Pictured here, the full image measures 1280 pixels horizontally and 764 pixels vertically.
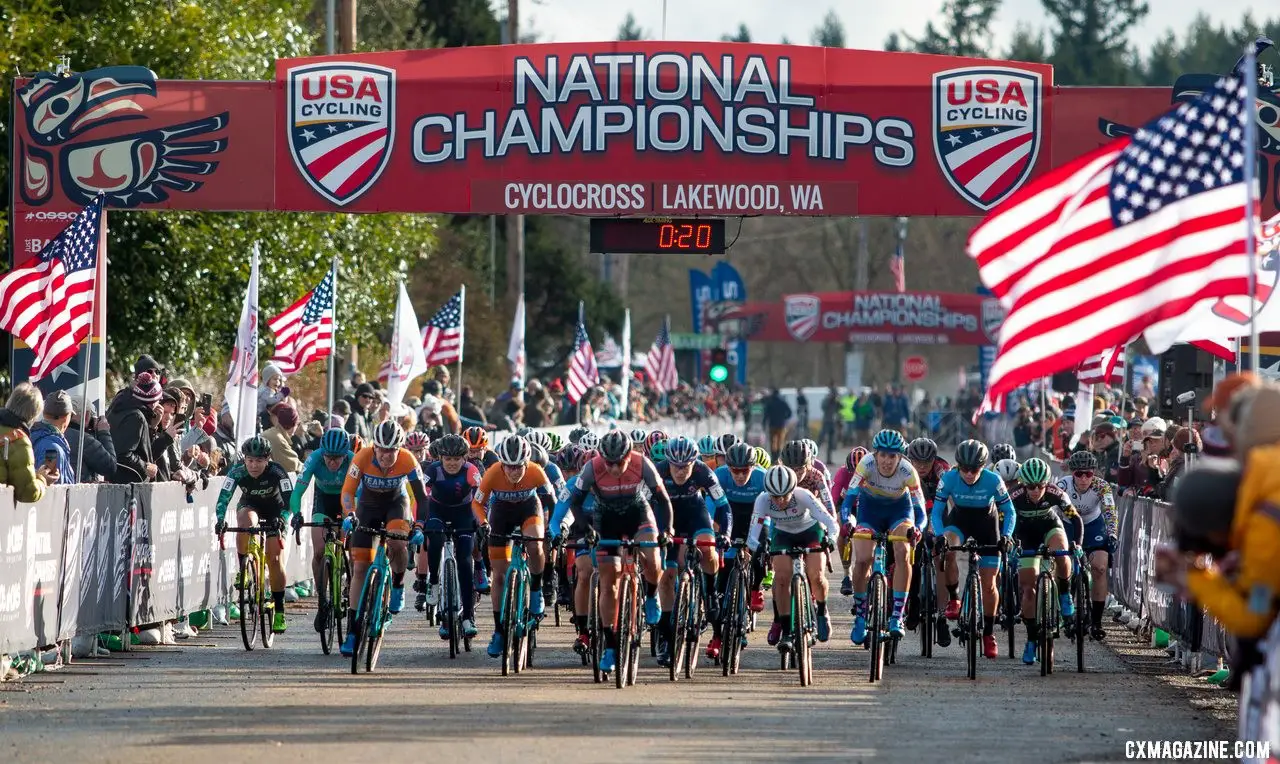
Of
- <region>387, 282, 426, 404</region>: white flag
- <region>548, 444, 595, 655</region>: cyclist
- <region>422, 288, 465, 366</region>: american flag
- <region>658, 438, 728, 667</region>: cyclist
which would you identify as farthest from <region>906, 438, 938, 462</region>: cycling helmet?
<region>422, 288, 465, 366</region>: american flag

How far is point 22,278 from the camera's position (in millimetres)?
18016

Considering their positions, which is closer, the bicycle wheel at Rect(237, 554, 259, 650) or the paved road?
the paved road

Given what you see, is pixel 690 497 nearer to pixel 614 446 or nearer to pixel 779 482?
pixel 779 482

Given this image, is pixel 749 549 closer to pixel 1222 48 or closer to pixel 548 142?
pixel 548 142

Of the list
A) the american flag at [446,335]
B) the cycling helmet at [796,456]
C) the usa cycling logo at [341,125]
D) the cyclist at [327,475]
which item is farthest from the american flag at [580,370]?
the cycling helmet at [796,456]

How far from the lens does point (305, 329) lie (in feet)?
83.7

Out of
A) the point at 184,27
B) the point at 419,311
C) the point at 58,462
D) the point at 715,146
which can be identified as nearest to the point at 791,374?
the point at 419,311

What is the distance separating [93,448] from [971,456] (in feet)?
21.9

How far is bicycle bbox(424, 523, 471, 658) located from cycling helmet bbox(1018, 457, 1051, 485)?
440 centimetres

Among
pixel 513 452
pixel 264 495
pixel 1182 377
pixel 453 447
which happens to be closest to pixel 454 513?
pixel 453 447

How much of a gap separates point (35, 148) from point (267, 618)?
7.59m

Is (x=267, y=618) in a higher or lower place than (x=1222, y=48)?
lower

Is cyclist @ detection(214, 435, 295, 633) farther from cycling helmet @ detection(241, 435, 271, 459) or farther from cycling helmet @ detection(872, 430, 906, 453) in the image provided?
cycling helmet @ detection(872, 430, 906, 453)

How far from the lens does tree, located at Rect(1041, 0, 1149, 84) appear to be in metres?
107
